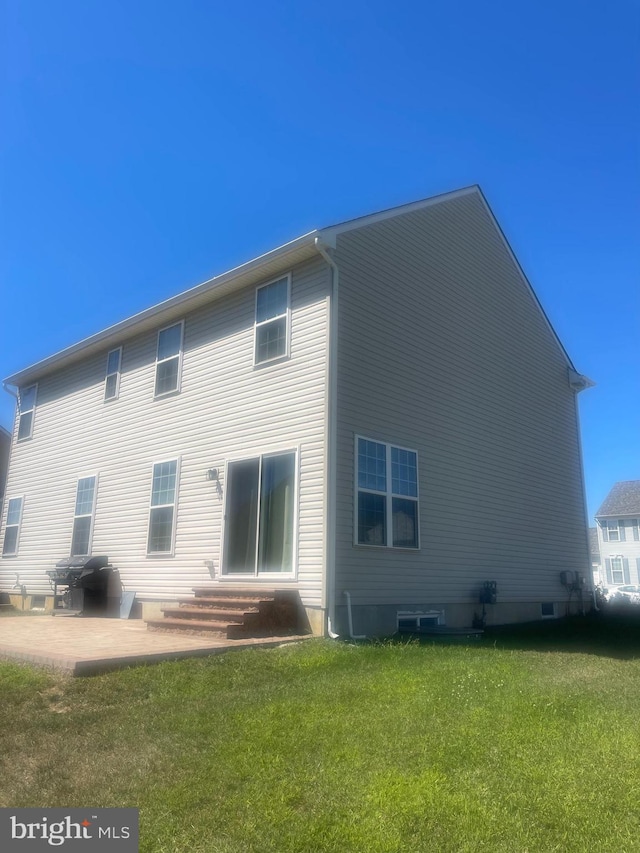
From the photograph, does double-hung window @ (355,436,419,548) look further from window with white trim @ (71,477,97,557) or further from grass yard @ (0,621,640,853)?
window with white trim @ (71,477,97,557)

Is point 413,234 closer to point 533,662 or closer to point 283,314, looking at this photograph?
point 283,314

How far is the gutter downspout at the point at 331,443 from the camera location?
8289mm

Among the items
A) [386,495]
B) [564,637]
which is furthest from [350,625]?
[564,637]

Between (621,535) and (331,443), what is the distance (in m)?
41.8

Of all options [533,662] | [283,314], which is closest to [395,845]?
[533,662]

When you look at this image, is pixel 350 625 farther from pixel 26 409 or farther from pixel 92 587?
pixel 26 409

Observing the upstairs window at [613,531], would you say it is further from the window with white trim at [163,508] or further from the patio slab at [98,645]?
the patio slab at [98,645]

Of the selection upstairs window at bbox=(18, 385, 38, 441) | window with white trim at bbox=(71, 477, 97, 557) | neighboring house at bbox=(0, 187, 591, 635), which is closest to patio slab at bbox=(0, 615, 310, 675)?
neighboring house at bbox=(0, 187, 591, 635)

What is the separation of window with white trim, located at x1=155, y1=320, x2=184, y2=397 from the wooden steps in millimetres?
4427

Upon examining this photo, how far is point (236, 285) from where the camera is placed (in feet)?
35.6

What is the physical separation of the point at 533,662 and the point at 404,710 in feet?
9.58

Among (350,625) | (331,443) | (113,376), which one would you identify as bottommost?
(350,625)

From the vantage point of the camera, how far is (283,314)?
10062mm

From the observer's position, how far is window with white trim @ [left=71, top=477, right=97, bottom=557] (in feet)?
42.8
